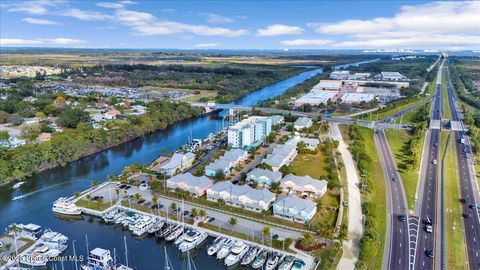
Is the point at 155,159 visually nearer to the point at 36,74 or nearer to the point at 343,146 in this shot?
the point at 343,146

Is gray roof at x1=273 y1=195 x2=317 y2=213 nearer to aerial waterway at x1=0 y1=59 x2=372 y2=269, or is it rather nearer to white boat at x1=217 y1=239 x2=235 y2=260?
white boat at x1=217 y1=239 x2=235 y2=260

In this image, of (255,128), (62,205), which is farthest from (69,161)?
(255,128)

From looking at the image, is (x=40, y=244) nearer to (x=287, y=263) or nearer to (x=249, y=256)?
(x=249, y=256)

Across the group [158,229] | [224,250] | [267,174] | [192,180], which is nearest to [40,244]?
[158,229]

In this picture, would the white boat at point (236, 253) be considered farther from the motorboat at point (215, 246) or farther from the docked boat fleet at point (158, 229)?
the docked boat fleet at point (158, 229)

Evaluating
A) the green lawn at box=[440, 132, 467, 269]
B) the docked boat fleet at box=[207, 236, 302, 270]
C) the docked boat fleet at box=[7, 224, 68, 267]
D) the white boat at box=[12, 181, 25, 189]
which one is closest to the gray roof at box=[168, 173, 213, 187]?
the docked boat fleet at box=[207, 236, 302, 270]

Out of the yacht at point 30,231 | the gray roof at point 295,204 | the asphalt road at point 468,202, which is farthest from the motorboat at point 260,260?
the yacht at point 30,231
